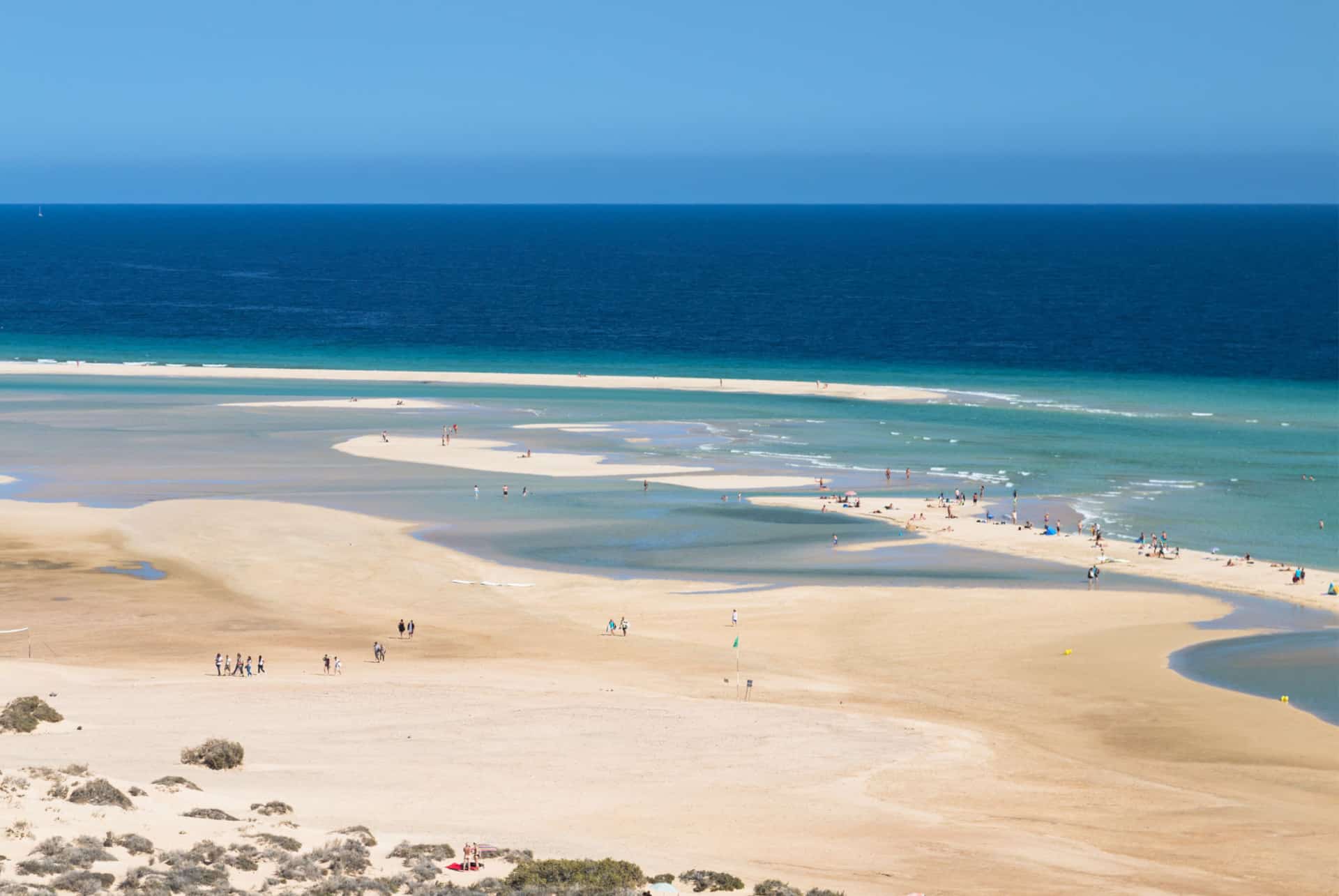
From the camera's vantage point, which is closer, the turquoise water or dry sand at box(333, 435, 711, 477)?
the turquoise water

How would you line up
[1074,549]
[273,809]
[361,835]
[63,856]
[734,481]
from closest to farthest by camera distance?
[63,856]
[361,835]
[273,809]
[1074,549]
[734,481]

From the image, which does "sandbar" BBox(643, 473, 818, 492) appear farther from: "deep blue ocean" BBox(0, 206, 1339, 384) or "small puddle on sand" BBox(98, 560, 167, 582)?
"deep blue ocean" BBox(0, 206, 1339, 384)

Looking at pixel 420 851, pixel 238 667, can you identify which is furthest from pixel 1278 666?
pixel 238 667

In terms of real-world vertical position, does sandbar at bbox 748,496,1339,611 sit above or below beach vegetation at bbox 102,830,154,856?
above

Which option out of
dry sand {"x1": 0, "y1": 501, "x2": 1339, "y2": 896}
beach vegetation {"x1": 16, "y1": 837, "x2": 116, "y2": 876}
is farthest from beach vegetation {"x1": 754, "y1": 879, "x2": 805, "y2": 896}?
beach vegetation {"x1": 16, "y1": 837, "x2": 116, "y2": 876}

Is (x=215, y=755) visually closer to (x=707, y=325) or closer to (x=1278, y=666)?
(x=1278, y=666)

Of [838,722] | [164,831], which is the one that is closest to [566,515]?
[838,722]
